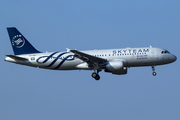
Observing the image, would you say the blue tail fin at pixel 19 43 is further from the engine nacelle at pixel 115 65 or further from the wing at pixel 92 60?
the engine nacelle at pixel 115 65

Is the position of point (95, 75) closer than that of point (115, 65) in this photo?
No

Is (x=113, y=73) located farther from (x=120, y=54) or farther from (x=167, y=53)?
(x=167, y=53)

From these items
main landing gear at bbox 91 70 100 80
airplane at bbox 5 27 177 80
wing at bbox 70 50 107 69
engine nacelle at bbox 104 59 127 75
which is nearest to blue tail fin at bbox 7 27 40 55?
airplane at bbox 5 27 177 80

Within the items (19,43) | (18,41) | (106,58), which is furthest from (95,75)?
(18,41)

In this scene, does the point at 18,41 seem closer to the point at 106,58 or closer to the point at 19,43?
the point at 19,43

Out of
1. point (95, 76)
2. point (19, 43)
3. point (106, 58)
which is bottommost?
point (95, 76)

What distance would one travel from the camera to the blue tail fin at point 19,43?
53.2 meters

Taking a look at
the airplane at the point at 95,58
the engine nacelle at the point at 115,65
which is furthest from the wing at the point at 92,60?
the engine nacelle at the point at 115,65

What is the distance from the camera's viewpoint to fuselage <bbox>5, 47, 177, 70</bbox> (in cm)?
4906

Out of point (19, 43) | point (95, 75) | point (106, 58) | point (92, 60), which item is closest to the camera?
point (92, 60)

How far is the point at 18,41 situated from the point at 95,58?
46.3ft

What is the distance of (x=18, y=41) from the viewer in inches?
2117

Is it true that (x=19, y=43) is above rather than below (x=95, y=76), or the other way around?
above

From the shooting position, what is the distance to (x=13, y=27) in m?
54.8
